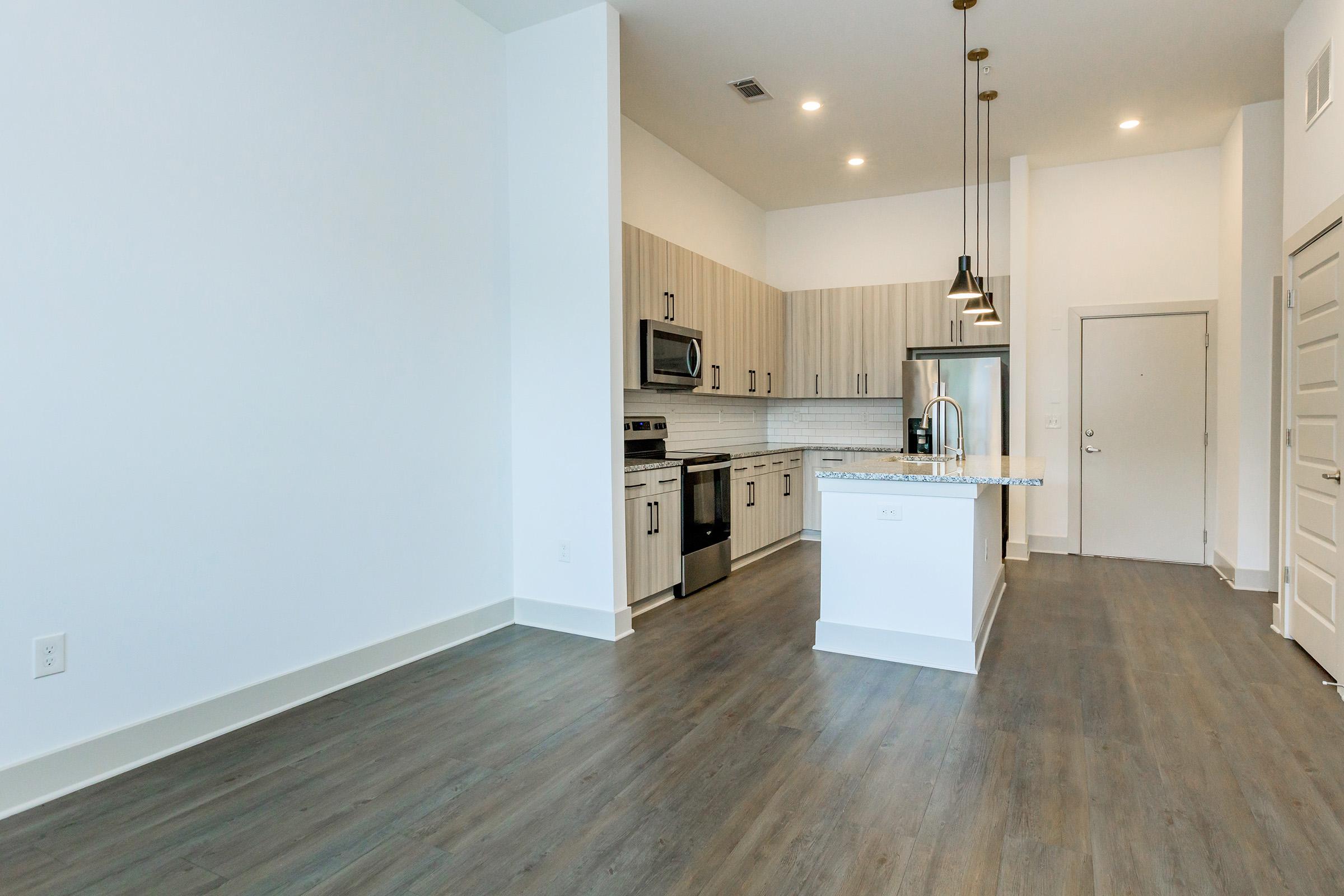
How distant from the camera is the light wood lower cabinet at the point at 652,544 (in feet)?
14.1

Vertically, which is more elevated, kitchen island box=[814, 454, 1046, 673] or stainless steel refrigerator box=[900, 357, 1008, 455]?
stainless steel refrigerator box=[900, 357, 1008, 455]

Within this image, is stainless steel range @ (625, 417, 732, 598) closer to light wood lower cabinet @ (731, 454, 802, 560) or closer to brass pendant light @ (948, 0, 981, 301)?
light wood lower cabinet @ (731, 454, 802, 560)

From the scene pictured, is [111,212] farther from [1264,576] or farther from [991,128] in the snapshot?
[1264,576]

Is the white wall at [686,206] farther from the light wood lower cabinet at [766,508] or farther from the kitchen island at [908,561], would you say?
the kitchen island at [908,561]

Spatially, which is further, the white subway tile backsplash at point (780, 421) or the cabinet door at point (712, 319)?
the white subway tile backsplash at point (780, 421)

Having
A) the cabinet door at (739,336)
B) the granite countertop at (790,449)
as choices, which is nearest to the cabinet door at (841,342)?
the granite countertop at (790,449)

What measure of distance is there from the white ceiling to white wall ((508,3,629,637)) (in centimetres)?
31

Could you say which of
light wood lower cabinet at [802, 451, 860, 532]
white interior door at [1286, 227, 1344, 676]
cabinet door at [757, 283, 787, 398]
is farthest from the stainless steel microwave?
white interior door at [1286, 227, 1344, 676]

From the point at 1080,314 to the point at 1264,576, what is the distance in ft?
7.64

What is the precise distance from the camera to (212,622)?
2.74 meters

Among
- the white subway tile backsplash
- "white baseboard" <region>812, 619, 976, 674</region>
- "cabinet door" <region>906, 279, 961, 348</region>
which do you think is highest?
"cabinet door" <region>906, 279, 961, 348</region>

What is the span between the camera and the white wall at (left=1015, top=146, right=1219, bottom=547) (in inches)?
228

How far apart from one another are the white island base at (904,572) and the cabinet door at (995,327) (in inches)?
114

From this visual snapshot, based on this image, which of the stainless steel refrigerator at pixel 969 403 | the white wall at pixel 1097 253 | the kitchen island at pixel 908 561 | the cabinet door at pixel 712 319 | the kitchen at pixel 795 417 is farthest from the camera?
the stainless steel refrigerator at pixel 969 403
